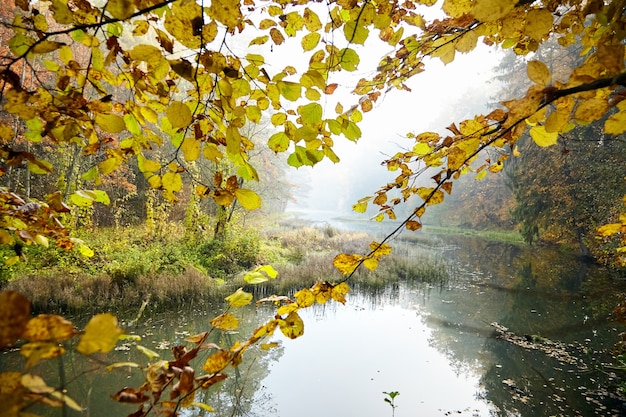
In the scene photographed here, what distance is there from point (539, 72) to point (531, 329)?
22.0 ft

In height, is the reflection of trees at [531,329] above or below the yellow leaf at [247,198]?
below

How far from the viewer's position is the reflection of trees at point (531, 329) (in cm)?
378

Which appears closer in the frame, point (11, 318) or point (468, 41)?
point (11, 318)

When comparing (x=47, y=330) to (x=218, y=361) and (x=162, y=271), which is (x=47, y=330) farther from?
(x=162, y=271)

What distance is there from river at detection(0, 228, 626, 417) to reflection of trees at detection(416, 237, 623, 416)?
0.02 meters

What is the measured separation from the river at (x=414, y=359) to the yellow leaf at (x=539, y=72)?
2.62m

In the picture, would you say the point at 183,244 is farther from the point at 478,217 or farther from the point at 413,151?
the point at 478,217

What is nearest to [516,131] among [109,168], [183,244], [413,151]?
[413,151]

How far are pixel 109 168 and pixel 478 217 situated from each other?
30378 mm

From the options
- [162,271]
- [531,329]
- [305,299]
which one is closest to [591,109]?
[305,299]

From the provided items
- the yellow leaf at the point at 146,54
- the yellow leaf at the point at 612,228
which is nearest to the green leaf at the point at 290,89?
the yellow leaf at the point at 146,54

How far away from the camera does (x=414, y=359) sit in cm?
491

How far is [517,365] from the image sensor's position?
4.50 meters

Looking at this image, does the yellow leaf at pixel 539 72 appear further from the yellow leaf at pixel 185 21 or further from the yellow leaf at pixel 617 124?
the yellow leaf at pixel 185 21
